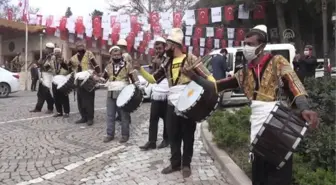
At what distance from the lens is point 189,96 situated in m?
4.65

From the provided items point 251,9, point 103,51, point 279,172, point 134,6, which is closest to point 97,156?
point 279,172

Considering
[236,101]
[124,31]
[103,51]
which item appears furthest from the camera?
[103,51]

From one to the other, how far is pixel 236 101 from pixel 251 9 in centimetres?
1169

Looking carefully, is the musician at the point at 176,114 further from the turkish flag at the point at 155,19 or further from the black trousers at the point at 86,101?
the turkish flag at the point at 155,19

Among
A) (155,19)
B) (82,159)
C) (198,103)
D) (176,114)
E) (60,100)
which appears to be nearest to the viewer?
(198,103)

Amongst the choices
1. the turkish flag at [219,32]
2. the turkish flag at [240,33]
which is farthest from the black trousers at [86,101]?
the turkish flag at [219,32]

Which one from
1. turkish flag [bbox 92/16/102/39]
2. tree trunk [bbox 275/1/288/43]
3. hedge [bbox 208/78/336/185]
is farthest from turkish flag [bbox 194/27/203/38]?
hedge [bbox 208/78/336/185]

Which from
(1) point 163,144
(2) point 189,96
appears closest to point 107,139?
(1) point 163,144

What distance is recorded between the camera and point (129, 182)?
5.02m

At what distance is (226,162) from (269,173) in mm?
1941

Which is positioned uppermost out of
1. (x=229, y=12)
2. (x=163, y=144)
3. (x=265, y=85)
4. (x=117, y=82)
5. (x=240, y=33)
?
(x=229, y=12)

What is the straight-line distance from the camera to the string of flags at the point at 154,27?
2262 centimetres

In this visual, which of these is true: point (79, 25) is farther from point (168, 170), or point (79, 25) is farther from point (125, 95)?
point (168, 170)

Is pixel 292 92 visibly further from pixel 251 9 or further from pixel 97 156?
pixel 251 9
